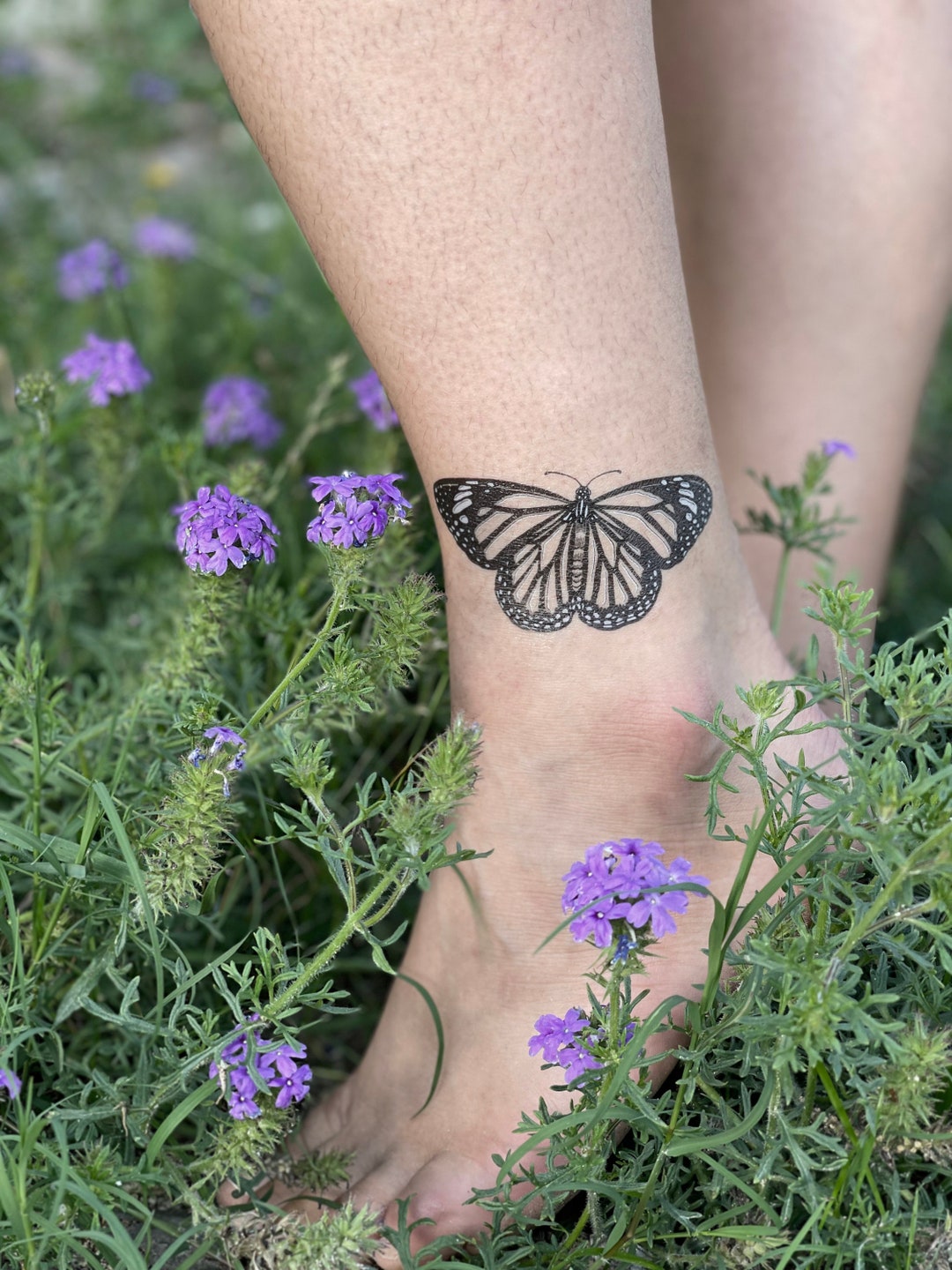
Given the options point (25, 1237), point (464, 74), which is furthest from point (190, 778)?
point (464, 74)

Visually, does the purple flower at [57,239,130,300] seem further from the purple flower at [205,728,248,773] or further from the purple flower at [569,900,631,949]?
the purple flower at [569,900,631,949]

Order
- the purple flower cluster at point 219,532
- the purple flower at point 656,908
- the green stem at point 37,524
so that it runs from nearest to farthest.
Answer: the purple flower at point 656,908 < the purple flower cluster at point 219,532 < the green stem at point 37,524

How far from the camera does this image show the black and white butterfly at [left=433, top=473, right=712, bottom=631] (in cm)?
111

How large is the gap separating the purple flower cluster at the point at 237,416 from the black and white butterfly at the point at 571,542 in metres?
0.75

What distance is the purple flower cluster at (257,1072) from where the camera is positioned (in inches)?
37.9

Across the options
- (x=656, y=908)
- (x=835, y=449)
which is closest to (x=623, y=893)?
(x=656, y=908)

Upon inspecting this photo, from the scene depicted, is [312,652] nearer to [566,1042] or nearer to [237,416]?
[566,1042]

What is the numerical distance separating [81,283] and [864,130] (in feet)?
4.17

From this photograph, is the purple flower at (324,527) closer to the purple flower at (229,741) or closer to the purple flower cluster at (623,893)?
the purple flower at (229,741)

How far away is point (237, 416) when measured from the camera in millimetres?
1795

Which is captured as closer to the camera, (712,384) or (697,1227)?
(697,1227)

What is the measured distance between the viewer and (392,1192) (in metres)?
1.20

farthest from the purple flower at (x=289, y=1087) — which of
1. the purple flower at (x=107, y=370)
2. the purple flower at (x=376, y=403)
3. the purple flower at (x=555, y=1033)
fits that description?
the purple flower at (x=107, y=370)

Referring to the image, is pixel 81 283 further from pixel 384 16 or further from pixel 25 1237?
pixel 25 1237
